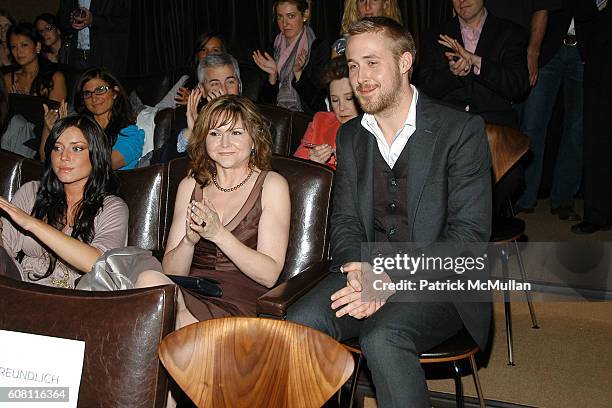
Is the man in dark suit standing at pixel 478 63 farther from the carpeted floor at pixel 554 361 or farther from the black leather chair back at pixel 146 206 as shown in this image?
the black leather chair back at pixel 146 206

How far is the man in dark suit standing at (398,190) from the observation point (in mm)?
2430

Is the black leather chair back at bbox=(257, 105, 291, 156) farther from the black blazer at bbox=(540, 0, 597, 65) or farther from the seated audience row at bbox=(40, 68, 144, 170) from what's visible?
the black blazer at bbox=(540, 0, 597, 65)

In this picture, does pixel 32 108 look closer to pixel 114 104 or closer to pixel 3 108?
pixel 3 108

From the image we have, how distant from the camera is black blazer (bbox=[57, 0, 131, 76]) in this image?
649cm

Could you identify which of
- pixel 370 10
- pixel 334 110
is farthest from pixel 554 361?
pixel 370 10

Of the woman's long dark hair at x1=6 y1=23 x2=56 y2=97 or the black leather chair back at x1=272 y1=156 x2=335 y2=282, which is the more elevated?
the woman's long dark hair at x1=6 y1=23 x2=56 y2=97

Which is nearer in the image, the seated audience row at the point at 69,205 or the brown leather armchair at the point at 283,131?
the seated audience row at the point at 69,205

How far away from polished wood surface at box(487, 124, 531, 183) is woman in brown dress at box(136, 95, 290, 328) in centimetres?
95

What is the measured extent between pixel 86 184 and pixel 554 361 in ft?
6.30

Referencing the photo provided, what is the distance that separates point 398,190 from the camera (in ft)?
8.43

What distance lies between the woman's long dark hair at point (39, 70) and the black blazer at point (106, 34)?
25.4 inches

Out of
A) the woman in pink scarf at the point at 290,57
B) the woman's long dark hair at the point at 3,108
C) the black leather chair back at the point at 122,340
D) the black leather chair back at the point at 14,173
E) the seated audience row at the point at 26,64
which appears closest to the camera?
the black leather chair back at the point at 122,340

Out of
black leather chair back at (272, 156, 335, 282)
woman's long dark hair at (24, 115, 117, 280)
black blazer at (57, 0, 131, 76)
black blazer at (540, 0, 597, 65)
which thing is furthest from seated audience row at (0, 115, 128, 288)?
black blazer at (57, 0, 131, 76)

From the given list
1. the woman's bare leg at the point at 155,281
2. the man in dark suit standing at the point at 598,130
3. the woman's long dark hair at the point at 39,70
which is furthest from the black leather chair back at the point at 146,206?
the woman's long dark hair at the point at 39,70
